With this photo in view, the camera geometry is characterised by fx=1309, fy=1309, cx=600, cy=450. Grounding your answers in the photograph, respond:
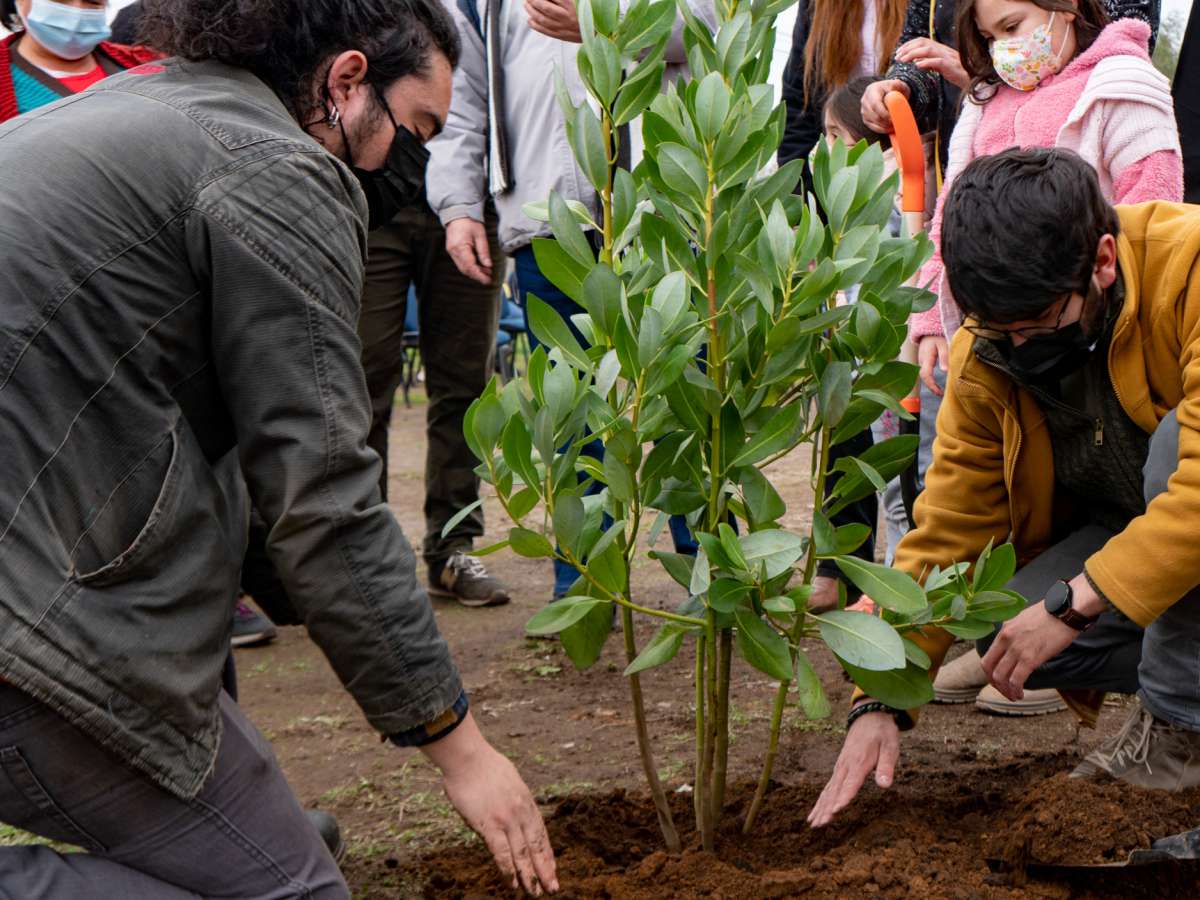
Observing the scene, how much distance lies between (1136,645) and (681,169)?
1347 millimetres

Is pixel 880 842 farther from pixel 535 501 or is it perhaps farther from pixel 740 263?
pixel 740 263

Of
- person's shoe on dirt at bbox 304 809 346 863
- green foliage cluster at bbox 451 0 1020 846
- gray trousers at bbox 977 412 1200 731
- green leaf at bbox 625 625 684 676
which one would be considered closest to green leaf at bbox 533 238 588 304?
green foliage cluster at bbox 451 0 1020 846

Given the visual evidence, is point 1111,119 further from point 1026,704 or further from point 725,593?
point 725,593

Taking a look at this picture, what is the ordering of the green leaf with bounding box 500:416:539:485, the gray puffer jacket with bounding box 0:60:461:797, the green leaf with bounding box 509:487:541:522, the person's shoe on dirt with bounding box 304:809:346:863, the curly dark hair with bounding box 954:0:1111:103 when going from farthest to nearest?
the curly dark hair with bounding box 954:0:1111:103 → the person's shoe on dirt with bounding box 304:809:346:863 → the green leaf with bounding box 509:487:541:522 → the green leaf with bounding box 500:416:539:485 → the gray puffer jacket with bounding box 0:60:461:797

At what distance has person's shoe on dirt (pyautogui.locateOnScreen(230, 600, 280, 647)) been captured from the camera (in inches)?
164

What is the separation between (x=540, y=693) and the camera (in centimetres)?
354

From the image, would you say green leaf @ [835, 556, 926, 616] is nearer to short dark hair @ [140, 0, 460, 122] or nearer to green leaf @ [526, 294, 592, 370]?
green leaf @ [526, 294, 592, 370]

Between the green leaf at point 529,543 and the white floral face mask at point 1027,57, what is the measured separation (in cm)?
190

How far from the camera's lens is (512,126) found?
383 centimetres

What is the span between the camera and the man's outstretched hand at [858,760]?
7.57ft

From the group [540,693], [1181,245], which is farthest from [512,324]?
[1181,245]

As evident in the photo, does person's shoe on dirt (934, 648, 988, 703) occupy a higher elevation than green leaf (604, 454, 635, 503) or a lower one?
lower

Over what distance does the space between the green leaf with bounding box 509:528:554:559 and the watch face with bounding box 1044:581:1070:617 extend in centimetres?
89

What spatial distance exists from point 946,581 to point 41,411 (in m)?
1.34
